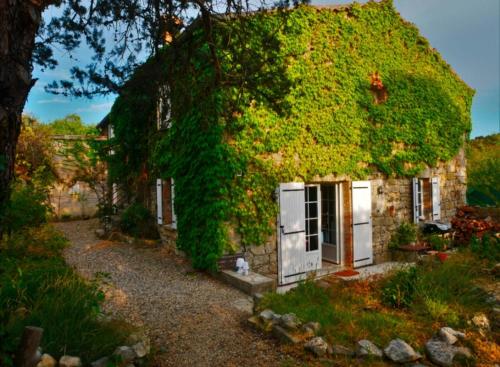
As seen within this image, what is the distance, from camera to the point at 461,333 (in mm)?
3674

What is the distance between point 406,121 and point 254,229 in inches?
213

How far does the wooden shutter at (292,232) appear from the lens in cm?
693

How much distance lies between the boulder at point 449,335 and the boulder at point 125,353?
3.07 meters

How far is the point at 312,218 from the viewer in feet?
25.3

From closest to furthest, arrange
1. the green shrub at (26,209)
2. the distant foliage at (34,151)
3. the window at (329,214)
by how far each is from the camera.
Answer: the green shrub at (26,209) → the window at (329,214) → the distant foliage at (34,151)

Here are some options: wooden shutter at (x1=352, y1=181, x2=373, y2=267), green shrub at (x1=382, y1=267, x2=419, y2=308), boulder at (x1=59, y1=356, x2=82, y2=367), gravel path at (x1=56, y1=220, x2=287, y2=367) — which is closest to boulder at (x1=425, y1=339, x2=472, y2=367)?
green shrub at (x1=382, y1=267, x2=419, y2=308)

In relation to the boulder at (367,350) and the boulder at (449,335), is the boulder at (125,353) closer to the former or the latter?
the boulder at (367,350)

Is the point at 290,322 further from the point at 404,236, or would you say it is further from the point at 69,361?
the point at 404,236

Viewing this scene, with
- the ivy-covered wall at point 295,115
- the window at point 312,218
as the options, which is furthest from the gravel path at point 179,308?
the window at point 312,218

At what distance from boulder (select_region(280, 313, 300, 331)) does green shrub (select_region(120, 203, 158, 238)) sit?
659cm

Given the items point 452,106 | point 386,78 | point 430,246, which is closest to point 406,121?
point 386,78

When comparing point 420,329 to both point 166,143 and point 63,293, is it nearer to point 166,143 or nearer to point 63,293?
point 63,293

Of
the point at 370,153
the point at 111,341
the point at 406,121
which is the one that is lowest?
the point at 111,341

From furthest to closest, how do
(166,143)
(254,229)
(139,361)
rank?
(166,143), (254,229), (139,361)
